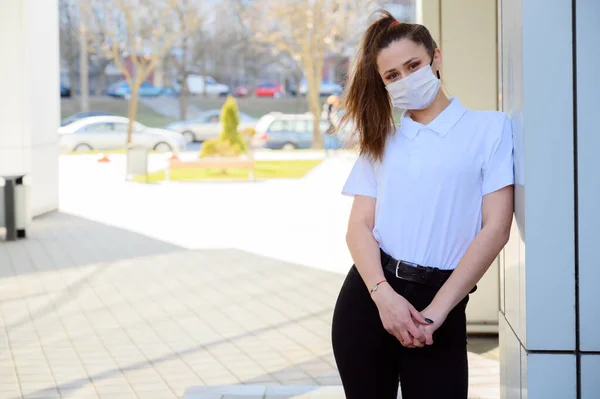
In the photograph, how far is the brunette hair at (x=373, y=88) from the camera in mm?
2773

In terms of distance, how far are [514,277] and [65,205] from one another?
1400 centimetres

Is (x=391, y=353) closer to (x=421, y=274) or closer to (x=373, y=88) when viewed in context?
(x=421, y=274)

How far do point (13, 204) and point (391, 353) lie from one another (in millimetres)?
9613

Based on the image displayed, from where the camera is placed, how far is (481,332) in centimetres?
653

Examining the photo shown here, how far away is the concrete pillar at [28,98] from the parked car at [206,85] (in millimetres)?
39273

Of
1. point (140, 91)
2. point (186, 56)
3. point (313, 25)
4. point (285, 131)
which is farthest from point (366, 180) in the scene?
point (140, 91)

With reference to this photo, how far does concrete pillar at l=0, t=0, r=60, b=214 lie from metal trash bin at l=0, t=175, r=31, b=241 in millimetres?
2234

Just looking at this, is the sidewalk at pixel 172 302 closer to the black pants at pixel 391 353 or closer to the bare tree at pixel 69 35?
the black pants at pixel 391 353

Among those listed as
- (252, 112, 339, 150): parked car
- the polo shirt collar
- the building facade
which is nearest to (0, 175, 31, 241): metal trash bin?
the polo shirt collar

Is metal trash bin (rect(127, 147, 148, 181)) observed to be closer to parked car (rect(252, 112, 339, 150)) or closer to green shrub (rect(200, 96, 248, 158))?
green shrub (rect(200, 96, 248, 158))

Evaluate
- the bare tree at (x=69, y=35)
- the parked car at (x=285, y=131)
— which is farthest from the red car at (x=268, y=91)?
the parked car at (x=285, y=131)

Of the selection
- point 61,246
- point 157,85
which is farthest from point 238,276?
point 157,85

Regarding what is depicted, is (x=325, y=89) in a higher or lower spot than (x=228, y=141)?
higher

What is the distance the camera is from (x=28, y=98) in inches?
556
